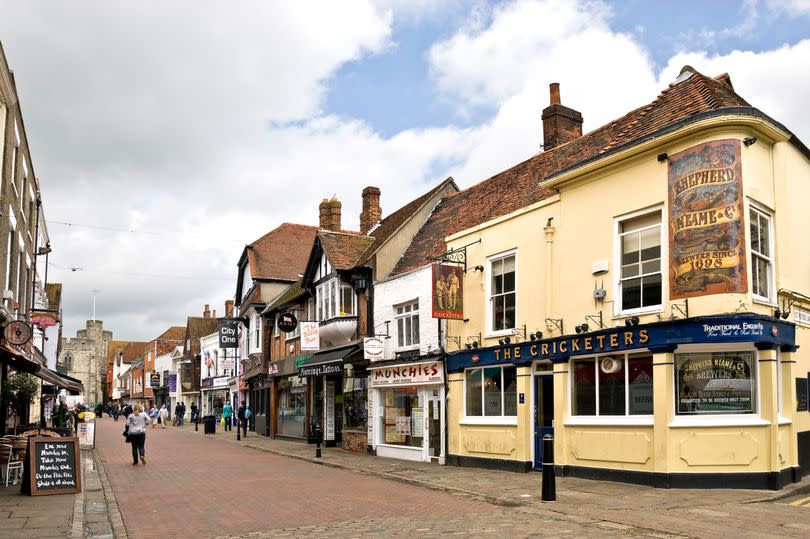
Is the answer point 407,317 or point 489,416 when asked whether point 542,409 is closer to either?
point 489,416

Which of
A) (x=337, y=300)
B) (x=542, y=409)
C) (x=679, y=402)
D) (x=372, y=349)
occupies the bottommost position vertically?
(x=542, y=409)

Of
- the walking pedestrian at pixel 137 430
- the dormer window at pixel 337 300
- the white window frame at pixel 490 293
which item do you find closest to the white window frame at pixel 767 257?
the white window frame at pixel 490 293

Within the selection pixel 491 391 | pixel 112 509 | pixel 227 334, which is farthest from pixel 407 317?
pixel 227 334

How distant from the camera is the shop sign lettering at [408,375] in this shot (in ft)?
65.9

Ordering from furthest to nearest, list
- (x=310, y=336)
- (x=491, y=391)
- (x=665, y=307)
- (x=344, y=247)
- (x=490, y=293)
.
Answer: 1. (x=344, y=247)
2. (x=310, y=336)
3. (x=490, y=293)
4. (x=491, y=391)
5. (x=665, y=307)

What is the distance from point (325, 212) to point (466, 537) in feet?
83.4

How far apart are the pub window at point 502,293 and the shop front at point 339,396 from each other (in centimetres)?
653

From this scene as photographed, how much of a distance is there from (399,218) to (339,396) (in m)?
6.93

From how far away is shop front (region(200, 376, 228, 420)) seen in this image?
50.4 m

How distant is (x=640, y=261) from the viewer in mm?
14438

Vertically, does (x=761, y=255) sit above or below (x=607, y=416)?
above

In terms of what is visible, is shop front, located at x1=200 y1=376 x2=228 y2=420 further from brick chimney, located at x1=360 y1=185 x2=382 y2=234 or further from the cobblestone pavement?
the cobblestone pavement

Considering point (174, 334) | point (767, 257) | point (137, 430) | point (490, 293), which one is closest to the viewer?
point (767, 257)

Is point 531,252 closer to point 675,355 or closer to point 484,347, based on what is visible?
point 484,347
